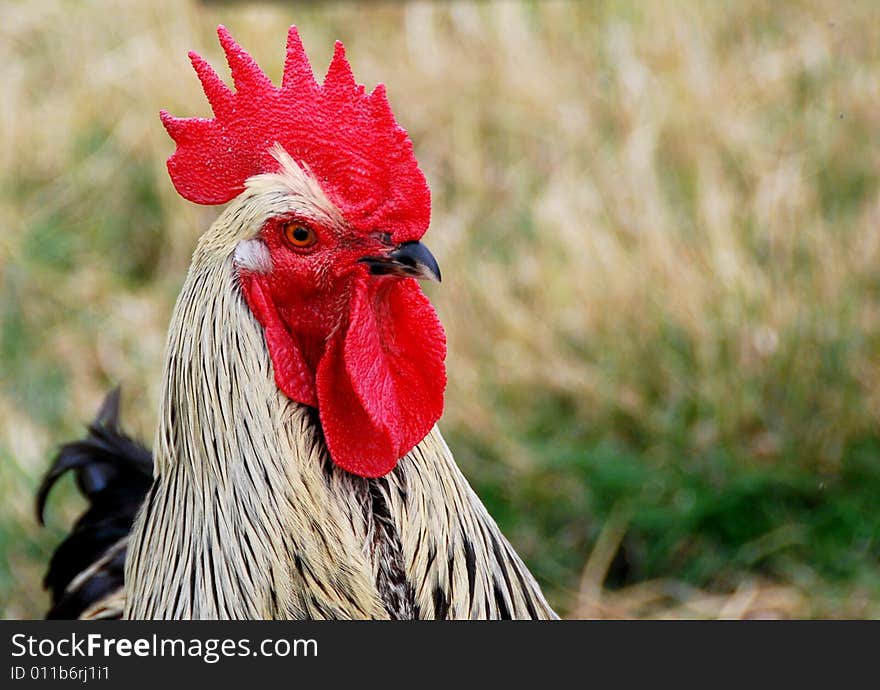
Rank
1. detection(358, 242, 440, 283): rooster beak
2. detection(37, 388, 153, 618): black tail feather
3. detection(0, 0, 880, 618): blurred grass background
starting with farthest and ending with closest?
detection(0, 0, 880, 618): blurred grass background, detection(37, 388, 153, 618): black tail feather, detection(358, 242, 440, 283): rooster beak

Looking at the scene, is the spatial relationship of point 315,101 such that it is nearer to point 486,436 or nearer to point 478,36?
point 486,436

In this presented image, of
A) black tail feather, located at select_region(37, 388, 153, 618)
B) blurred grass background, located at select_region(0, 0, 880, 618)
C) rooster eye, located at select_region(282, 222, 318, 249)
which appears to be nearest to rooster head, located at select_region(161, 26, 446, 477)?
rooster eye, located at select_region(282, 222, 318, 249)

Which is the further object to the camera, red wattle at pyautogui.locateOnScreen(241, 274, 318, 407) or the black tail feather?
the black tail feather

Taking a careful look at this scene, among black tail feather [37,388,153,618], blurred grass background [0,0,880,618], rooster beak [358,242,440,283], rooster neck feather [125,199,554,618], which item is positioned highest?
blurred grass background [0,0,880,618]

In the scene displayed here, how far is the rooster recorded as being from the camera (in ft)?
6.28

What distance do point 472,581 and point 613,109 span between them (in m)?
3.07

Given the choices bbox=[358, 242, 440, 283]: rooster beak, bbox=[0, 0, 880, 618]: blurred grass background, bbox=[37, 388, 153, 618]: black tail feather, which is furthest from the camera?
bbox=[0, 0, 880, 618]: blurred grass background

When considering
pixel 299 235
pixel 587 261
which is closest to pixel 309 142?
pixel 299 235

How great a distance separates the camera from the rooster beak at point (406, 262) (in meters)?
1.88

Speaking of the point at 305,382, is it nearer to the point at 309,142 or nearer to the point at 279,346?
the point at 279,346

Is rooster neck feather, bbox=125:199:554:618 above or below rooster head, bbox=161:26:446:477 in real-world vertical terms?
below

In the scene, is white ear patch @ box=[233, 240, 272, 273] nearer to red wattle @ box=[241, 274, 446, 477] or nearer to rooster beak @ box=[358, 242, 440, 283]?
red wattle @ box=[241, 274, 446, 477]

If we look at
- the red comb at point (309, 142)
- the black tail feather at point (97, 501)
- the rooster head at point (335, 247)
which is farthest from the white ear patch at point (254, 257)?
the black tail feather at point (97, 501)

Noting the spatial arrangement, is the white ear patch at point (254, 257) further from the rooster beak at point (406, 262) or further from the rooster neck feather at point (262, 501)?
the rooster beak at point (406, 262)
